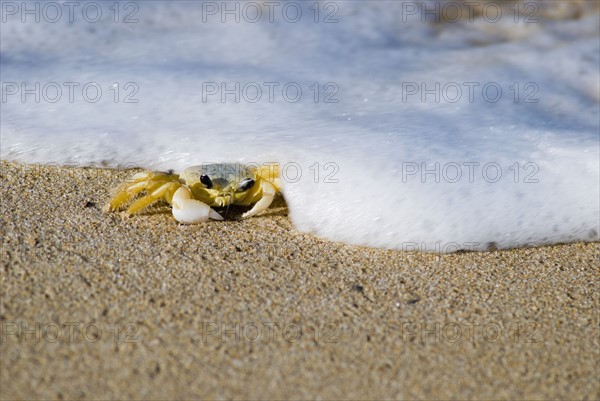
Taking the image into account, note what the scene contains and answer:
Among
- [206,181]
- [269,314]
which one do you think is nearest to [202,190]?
[206,181]

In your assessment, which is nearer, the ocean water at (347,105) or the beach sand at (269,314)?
the beach sand at (269,314)

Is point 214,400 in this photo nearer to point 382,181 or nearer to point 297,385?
point 297,385

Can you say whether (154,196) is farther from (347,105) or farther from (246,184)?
(347,105)

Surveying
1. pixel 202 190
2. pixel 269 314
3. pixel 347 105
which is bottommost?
pixel 269 314

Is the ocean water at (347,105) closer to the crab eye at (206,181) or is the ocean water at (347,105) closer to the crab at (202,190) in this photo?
the crab at (202,190)

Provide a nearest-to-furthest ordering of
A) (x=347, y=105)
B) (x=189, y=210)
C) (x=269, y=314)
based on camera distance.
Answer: (x=269, y=314) < (x=189, y=210) < (x=347, y=105)

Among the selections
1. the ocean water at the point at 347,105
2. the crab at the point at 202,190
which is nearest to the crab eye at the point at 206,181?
the crab at the point at 202,190

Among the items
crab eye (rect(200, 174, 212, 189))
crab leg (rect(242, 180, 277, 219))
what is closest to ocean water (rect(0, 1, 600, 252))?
crab leg (rect(242, 180, 277, 219))
